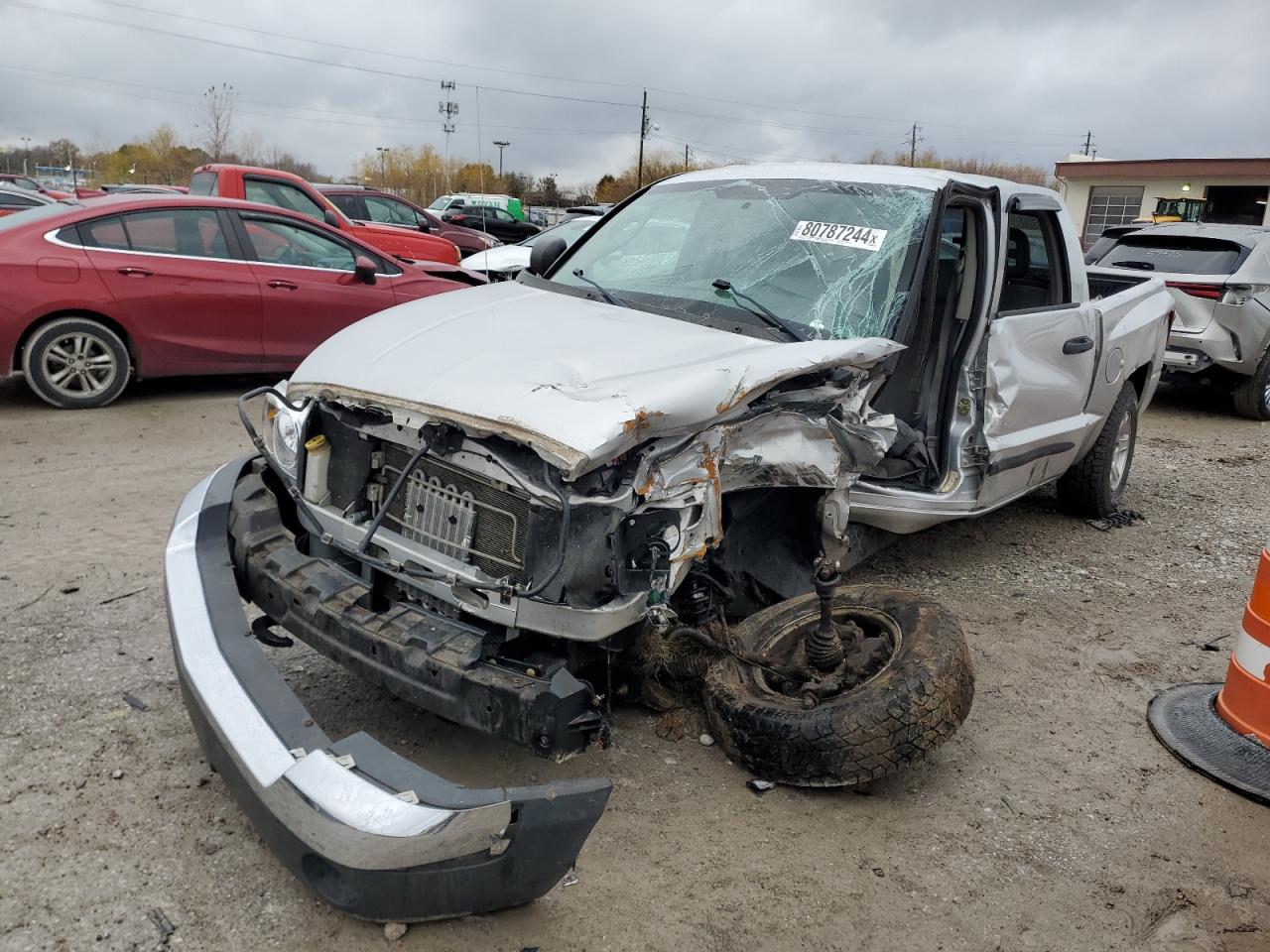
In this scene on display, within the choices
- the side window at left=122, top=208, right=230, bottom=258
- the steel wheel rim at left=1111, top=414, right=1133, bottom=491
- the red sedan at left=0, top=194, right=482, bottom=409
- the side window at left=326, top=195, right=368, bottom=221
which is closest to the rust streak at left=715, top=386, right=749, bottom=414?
the steel wheel rim at left=1111, top=414, right=1133, bottom=491

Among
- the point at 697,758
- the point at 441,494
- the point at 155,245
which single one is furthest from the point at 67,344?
the point at 697,758

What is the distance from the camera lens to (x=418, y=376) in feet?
9.50

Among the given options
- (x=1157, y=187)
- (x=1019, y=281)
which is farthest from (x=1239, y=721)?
(x=1157, y=187)

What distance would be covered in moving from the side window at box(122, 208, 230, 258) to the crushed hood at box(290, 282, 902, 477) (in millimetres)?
4451

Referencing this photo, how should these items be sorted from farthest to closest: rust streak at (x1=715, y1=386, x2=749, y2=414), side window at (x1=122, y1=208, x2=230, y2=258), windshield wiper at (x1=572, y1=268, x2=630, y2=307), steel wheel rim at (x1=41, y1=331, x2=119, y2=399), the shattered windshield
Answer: side window at (x1=122, y1=208, x2=230, y2=258)
steel wheel rim at (x1=41, y1=331, x2=119, y2=399)
windshield wiper at (x1=572, y1=268, x2=630, y2=307)
the shattered windshield
rust streak at (x1=715, y1=386, x2=749, y2=414)

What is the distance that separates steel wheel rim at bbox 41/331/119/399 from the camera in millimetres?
6961

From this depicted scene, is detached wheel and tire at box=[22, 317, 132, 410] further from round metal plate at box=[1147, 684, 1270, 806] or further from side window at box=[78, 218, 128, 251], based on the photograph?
round metal plate at box=[1147, 684, 1270, 806]

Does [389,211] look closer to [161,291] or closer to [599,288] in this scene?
→ [161,291]

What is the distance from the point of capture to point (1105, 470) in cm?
569

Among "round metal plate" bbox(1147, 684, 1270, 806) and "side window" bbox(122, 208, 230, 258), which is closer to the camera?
"round metal plate" bbox(1147, 684, 1270, 806)

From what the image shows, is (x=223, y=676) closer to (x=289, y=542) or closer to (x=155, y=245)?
(x=289, y=542)

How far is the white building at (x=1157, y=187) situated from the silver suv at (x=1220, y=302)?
923 inches

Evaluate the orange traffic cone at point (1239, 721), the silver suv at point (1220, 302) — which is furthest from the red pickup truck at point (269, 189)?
the orange traffic cone at point (1239, 721)

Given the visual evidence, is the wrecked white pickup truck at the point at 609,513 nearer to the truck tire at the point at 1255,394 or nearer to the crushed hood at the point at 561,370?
the crushed hood at the point at 561,370
